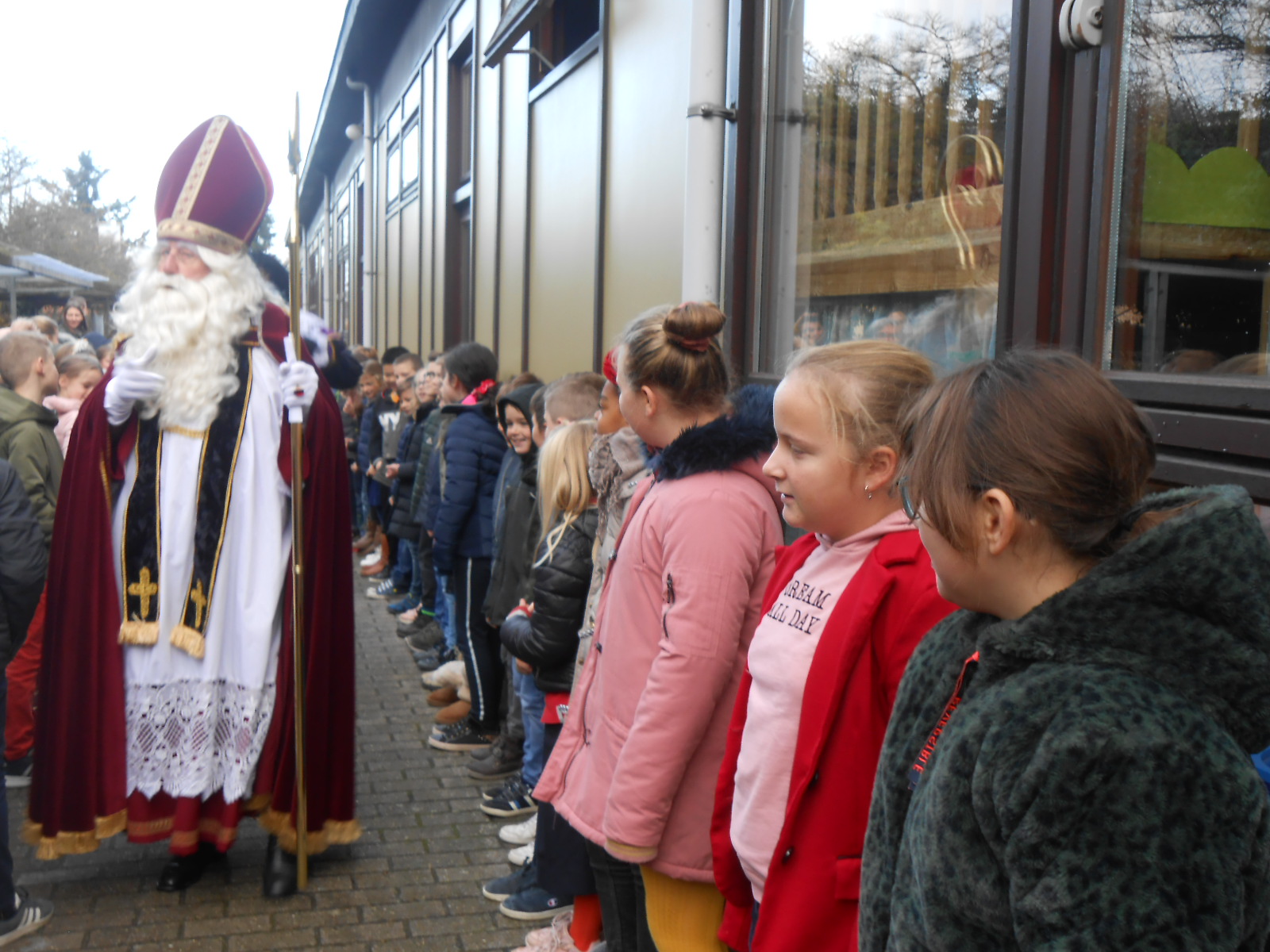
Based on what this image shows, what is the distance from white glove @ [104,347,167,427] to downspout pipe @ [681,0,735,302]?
1839 mm

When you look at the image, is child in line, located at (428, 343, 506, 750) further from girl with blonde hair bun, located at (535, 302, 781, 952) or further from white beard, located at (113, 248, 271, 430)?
Answer: girl with blonde hair bun, located at (535, 302, 781, 952)

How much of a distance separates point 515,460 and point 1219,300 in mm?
3144

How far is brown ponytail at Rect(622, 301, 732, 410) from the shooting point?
259cm

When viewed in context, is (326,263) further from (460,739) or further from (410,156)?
(460,739)

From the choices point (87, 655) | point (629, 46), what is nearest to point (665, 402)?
point (87, 655)

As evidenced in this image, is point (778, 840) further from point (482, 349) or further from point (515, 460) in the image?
point (482, 349)

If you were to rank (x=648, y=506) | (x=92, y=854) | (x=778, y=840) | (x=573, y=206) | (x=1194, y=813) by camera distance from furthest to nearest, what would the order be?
1. (x=573, y=206)
2. (x=92, y=854)
3. (x=648, y=506)
4. (x=778, y=840)
5. (x=1194, y=813)

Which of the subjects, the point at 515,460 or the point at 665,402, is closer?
the point at 665,402

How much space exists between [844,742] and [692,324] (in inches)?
42.3

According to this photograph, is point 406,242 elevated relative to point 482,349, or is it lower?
elevated

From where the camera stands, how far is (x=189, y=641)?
12.1 ft

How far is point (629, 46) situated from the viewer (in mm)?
5562

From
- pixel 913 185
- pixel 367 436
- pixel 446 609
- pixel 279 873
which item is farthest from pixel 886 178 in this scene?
pixel 367 436

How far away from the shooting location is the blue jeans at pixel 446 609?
6156 mm
